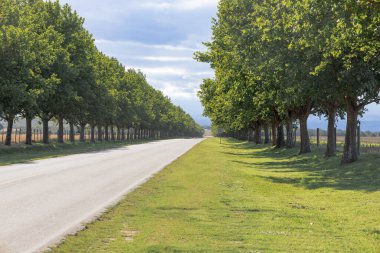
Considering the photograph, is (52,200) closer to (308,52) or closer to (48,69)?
(308,52)

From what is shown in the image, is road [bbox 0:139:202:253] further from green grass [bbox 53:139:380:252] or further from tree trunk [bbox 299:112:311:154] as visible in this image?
tree trunk [bbox 299:112:311:154]

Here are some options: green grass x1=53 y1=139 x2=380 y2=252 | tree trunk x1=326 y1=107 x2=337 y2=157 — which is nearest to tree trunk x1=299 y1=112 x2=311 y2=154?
tree trunk x1=326 y1=107 x2=337 y2=157

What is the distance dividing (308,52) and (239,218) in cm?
1225

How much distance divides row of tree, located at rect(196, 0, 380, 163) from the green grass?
15.3 feet

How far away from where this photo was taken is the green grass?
852 cm

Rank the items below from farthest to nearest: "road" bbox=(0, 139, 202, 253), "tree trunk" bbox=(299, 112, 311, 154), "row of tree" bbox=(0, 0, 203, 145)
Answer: "row of tree" bbox=(0, 0, 203, 145) < "tree trunk" bbox=(299, 112, 311, 154) < "road" bbox=(0, 139, 202, 253)

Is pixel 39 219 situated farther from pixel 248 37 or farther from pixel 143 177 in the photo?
pixel 248 37

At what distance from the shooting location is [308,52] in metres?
21.7

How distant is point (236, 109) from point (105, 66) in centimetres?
3359

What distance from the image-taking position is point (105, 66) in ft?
249

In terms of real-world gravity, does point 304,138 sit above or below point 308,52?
below

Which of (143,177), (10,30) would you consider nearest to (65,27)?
(10,30)

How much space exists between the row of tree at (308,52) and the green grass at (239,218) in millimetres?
4669

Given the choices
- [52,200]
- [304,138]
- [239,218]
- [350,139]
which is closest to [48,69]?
[304,138]
